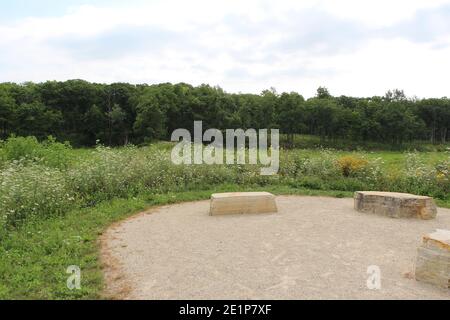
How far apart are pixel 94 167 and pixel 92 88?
46.3 metres

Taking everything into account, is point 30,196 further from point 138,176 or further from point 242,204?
point 242,204

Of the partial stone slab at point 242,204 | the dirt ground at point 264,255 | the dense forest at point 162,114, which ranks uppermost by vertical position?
the dense forest at point 162,114

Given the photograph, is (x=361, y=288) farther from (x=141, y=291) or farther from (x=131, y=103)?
(x=131, y=103)

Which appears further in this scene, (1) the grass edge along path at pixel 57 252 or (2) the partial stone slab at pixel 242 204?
(2) the partial stone slab at pixel 242 204

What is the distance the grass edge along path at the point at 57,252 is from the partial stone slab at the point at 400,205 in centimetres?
540

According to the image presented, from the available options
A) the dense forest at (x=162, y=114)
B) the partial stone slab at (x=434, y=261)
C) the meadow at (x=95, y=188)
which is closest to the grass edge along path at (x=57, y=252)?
the meadow at (x=95, y=188)

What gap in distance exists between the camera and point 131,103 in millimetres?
53750

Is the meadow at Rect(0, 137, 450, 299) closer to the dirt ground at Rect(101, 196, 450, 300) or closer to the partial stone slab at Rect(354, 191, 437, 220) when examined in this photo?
the dirt ground at Rect(101, 196, 450, 300)

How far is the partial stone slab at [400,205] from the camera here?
9.09 meters

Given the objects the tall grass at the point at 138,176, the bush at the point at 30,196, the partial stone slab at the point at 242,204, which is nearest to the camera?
the bush at the point at 30,196

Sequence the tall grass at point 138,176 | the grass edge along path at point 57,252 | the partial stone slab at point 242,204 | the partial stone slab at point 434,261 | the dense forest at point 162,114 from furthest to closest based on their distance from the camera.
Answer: the dense forest at point 162,114, the partial stone slab at point 242,204, the tall grass at point 138,176, the partial stone slab at point 434,261, the grass edge along path at point 57,252

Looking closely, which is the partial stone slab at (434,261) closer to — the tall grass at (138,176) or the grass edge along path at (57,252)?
the grass edge along path at (57,252)

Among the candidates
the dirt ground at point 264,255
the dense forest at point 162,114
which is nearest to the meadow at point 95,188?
the dirt ground at point 264,255

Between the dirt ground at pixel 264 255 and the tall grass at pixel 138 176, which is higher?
the tall grass at pixel 138 176
